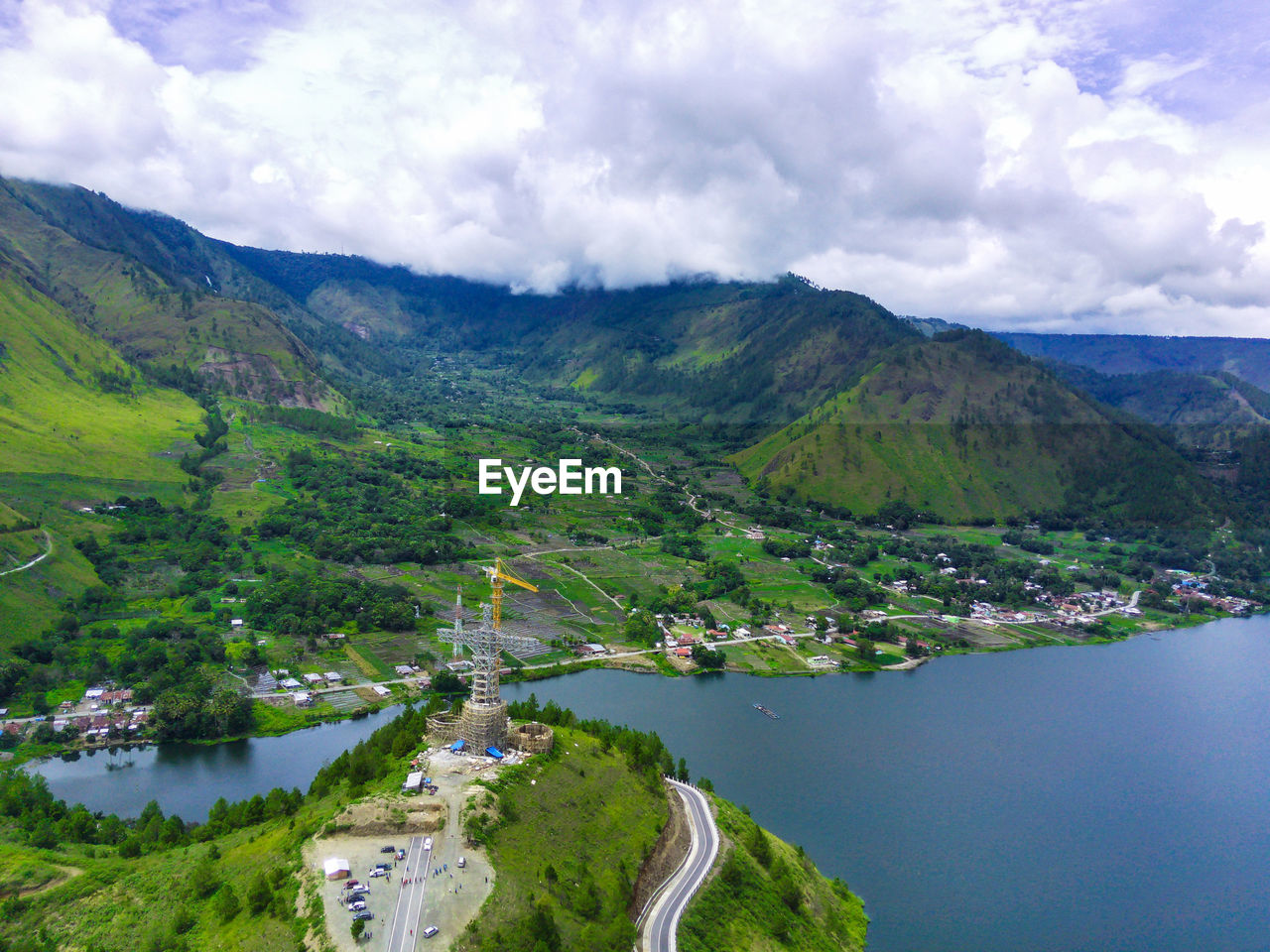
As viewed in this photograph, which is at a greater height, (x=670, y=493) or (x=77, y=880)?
(x=670, y=493)

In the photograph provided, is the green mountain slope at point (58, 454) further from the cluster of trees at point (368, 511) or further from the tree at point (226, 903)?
the tree at point (226, 903)

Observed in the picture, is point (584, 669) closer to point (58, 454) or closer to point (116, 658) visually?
point (116, 658)

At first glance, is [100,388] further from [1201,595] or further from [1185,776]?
[1201,595]

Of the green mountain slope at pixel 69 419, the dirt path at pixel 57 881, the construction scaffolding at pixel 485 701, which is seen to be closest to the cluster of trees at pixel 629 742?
the construction scaffolding at pixel 485 701

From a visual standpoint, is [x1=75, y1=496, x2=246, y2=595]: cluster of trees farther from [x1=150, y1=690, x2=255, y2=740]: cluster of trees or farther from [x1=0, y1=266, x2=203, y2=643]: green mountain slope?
[x1=150, y1=690, x2=255, y2=740]: cluster of trees

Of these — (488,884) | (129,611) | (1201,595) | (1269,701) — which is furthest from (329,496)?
(1201,595)
